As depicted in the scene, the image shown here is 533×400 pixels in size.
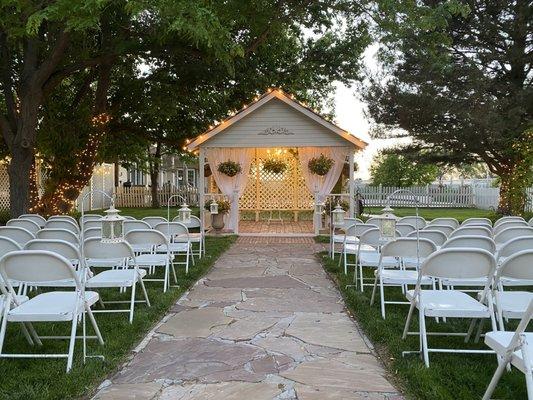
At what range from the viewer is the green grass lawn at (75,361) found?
321cm

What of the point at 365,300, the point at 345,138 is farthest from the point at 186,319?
the point at 345,138

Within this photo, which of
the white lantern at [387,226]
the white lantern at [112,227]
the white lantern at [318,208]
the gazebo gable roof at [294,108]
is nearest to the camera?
the white lantern at [112,227]

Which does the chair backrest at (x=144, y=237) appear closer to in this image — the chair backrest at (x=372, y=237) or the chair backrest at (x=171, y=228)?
the chair backrest at (x=171, y=228)

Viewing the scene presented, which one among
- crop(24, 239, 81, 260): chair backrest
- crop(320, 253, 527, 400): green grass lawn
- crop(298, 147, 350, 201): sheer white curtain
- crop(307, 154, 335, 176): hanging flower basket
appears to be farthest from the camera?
crop(298, 147, 350, 201): sheer white curtain

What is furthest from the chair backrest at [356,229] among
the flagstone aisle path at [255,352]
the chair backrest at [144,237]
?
the chair backrest at [144,237]

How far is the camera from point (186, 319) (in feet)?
16.6

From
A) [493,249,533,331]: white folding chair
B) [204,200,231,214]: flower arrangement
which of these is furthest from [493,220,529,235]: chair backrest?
[204,200,231,214]: flower arrangement

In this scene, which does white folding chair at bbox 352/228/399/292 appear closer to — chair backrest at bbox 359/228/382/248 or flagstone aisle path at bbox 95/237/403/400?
chair backrest at bbox 359/228/382/248

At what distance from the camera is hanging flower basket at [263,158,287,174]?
16.3 meters

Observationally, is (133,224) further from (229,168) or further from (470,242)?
(229,168)

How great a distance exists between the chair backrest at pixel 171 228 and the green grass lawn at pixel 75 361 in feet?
4.67

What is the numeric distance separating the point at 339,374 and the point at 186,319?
201 centimetres

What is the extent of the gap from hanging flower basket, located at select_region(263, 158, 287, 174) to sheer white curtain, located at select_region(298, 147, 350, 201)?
2409mm

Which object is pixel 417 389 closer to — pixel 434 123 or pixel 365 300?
pixel 365 300
